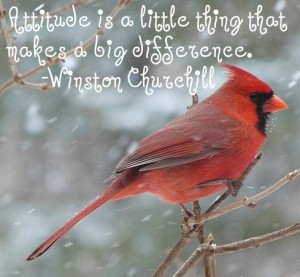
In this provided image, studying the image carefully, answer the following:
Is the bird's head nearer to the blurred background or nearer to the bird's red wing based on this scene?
the bird's red wing

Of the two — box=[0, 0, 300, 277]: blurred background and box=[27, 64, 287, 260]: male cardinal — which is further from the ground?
box=[27, 64, 287, 260]: male cardinal

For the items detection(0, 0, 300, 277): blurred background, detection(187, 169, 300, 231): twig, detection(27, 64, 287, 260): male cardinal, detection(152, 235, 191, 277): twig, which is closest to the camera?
detection(187, 169, 300, 231): twig

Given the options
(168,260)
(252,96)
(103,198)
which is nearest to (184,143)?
(252,96)

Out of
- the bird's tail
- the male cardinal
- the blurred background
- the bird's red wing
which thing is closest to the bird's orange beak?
the male cardinal

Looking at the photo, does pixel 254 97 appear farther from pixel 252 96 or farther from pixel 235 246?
pixel 235 246

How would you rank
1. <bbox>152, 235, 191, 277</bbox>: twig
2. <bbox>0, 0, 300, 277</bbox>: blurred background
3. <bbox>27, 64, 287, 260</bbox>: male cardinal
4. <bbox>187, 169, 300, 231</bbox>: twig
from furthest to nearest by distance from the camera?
<bbox>0, 0, 300, 277</bbox>: blurred background, <bbox>27, 64, 287, 260</bbox>: male cardinal, <bbox>152, 235, 191, 277</bbox>: twig, <bbox>187, 169, 300, 231</bbox>: twig

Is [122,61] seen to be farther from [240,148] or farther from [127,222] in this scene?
[240,148]
